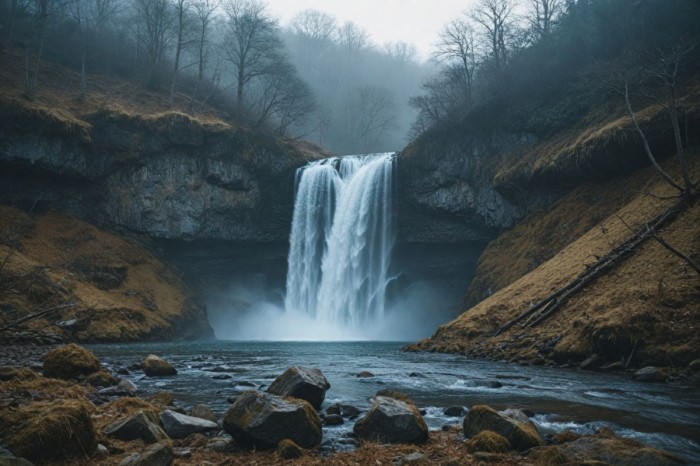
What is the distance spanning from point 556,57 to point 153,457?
1505 inches

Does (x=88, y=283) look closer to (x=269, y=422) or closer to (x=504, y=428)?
(x=269, y=422)

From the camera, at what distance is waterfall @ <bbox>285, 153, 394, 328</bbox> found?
122ft

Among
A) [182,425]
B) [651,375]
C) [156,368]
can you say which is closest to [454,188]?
[651,375]

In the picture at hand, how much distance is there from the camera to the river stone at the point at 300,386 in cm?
757

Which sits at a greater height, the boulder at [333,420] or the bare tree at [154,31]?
the bare tree at [154,31]

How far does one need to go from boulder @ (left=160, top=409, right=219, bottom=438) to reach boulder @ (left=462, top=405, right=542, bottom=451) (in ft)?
11.5

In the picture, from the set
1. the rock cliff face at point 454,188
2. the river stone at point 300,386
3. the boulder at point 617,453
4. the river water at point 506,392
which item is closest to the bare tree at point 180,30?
the rock cliff face at point 454,188

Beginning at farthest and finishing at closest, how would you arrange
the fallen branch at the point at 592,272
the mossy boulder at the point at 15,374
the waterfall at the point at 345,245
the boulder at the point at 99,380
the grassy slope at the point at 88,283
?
the waterfall at the point at 345,245 → the grassy slope at the point at 88,283 → the fallen branch at the point at 592,272 → the boulder at the point at 99,380 → the mossy boulder at the point at 15,374

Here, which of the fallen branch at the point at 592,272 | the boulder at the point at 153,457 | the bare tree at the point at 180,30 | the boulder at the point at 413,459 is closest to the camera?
the boulder at the point at 153,457

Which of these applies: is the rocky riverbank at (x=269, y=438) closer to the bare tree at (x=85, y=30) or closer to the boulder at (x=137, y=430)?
the boulder at (x=137, y=430)

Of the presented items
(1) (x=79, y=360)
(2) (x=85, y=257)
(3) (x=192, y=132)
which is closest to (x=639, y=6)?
Result: (3) (x=192, y=132)

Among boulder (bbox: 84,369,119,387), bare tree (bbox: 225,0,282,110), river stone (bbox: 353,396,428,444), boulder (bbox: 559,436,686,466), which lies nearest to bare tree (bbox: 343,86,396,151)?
bare tree (bbox: 225,0,282,110)

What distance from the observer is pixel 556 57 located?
3494cm

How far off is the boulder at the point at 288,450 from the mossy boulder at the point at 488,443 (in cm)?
206
